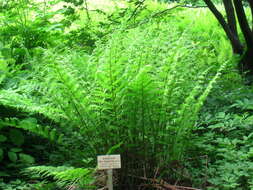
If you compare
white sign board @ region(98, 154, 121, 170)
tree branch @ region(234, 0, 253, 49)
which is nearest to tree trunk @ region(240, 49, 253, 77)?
tree branch @ region(234, 0, 253, 49)

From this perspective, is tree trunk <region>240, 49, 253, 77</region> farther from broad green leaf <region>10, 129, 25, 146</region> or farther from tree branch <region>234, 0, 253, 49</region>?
broad green leaf <region>10, 129, 25, 146</region>

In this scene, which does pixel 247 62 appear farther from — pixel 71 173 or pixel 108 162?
pixel 71 173

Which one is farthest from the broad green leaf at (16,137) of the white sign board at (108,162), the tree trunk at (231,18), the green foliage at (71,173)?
the tree trunk at (231,18)

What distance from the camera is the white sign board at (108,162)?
3.82 feet

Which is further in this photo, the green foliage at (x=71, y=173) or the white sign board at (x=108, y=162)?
the white sign board at (x=108, y=162)

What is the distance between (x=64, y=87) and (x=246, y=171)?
820 millimetres

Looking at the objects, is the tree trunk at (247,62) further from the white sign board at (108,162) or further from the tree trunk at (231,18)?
the white sign board at (108,162)

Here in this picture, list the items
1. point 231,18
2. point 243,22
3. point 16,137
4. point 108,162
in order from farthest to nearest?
point 231,18 → point 243,22 → point 16,137 → point 108,162

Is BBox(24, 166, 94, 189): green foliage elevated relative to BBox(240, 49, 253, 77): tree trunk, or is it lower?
lower

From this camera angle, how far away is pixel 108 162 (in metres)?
1.17

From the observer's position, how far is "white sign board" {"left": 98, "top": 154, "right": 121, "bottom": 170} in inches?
45.8

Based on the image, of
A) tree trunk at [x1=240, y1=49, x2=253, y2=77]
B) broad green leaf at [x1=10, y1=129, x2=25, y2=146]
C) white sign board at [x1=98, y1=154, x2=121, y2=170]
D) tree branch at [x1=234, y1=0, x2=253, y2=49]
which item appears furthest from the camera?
tree trunk at [x1=240, y1=49, x2=253, y2=77]

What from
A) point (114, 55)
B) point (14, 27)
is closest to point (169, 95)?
point (114, 55)

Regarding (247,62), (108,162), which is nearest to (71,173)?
(108,162)
